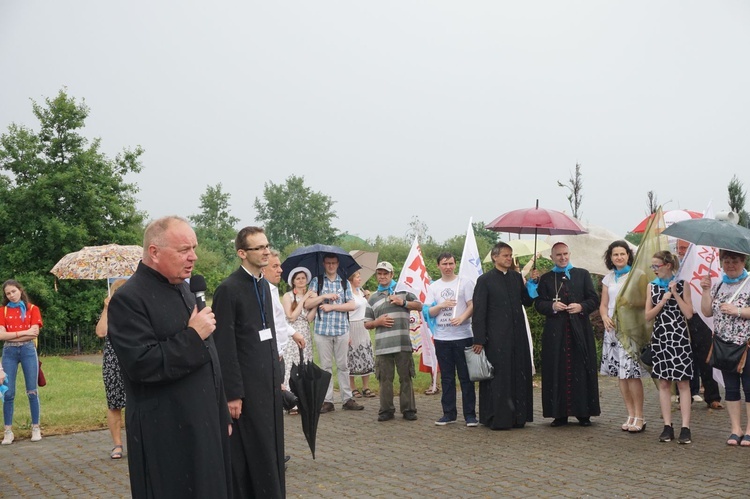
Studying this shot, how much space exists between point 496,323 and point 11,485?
5.68 m

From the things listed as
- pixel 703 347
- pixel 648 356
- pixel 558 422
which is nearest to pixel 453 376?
pixel 558 422

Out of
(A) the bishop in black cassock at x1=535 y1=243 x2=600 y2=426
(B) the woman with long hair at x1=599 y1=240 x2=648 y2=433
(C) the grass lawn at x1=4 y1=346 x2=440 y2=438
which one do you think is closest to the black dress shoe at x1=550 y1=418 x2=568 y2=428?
(A) the bishop in black cassock at x1=535 y1=243 x2=600 y2=426

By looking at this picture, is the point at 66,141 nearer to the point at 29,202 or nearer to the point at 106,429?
the point at 29,202

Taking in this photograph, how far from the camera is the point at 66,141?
26.4 metres

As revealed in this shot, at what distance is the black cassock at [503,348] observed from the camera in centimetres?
976

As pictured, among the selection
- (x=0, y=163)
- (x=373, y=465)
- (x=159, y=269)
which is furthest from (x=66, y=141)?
(x=159, y=269)

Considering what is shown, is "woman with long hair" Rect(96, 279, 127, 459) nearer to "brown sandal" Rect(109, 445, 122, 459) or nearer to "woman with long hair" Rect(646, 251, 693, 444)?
"brown sandal" Rect(109, 445, 122, 459)

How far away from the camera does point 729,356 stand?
7996 mm

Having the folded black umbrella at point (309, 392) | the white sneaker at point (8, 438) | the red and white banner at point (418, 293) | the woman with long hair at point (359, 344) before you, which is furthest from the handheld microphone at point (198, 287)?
the red and white banner at point (418, 293)

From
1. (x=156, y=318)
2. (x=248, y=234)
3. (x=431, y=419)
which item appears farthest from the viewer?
(x=431, y=419)

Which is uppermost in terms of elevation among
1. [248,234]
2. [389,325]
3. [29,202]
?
[29,202]

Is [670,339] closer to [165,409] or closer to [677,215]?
[677,215]

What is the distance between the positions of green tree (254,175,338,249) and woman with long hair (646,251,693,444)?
291 feet

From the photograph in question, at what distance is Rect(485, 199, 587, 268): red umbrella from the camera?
31.2 ft
